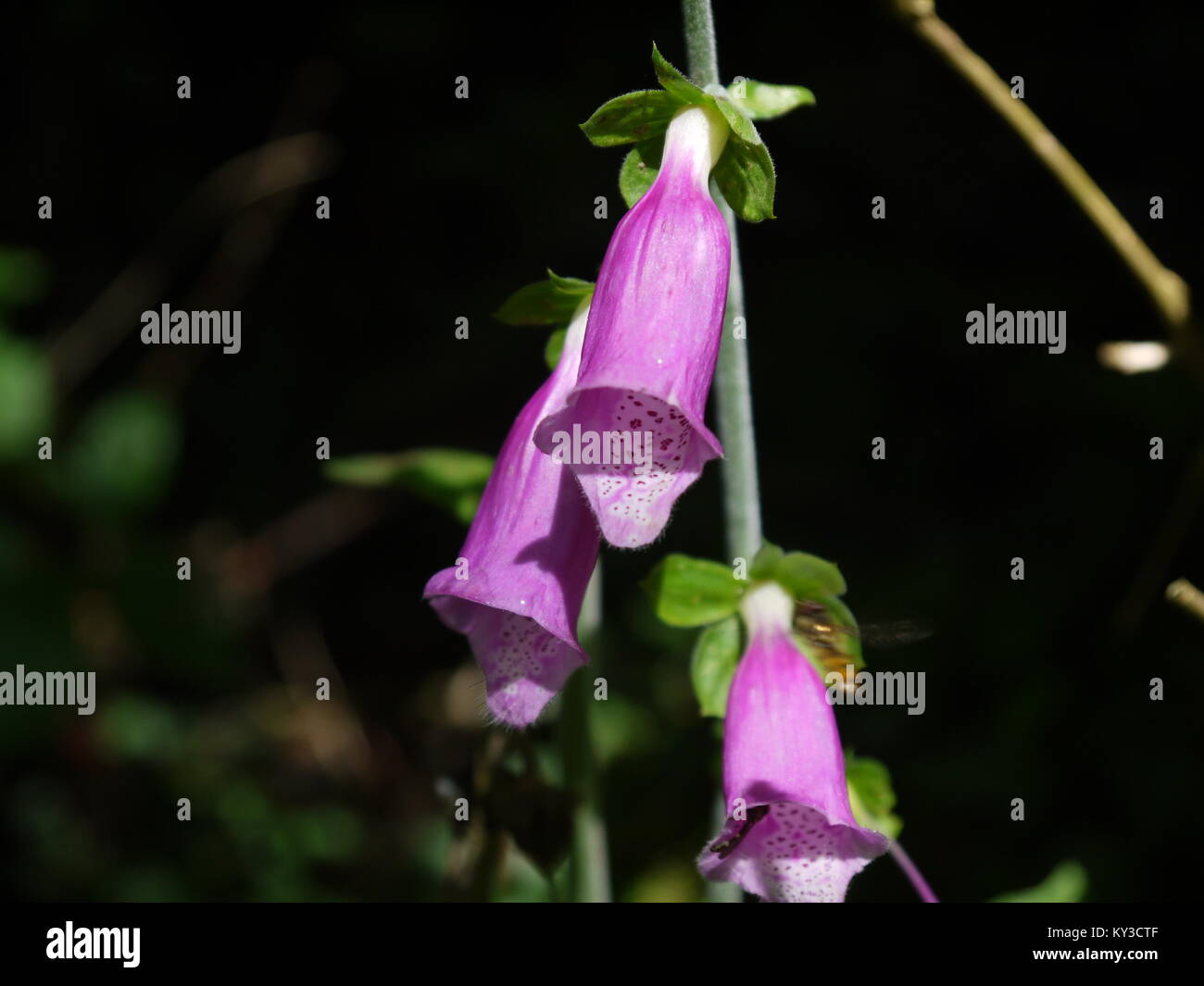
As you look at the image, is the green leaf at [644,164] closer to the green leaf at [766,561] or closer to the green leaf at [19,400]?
the green leaf at [766,561]

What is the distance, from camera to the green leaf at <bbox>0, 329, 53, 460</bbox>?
325 cm

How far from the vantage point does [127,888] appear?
296 centimetres

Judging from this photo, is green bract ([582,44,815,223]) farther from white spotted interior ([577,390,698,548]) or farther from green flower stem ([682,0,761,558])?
white spotted interior ([577,390,698,548])

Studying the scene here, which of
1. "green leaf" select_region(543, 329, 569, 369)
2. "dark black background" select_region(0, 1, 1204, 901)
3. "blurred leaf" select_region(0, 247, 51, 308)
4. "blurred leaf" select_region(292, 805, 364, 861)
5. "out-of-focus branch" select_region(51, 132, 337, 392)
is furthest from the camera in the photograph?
"out-of-focus branch" select_region(51, 132, 337, 392)

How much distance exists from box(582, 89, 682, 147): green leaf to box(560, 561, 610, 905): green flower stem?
58 cm

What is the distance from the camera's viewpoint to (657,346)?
1.18m

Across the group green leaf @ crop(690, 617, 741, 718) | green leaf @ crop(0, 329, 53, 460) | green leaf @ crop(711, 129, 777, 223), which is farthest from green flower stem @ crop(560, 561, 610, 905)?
green leaf @ crop(0, 329, 53, 460)

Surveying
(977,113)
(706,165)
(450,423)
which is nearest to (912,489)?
(977,113)

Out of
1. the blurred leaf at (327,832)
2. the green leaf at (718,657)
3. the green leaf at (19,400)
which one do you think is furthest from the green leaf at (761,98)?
the green leaf at (19,400)

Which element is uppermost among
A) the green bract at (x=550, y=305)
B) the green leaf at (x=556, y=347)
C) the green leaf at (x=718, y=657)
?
the green bract at (x=550, y=305)

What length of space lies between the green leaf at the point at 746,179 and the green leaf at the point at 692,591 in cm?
39

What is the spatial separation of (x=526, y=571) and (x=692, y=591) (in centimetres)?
24

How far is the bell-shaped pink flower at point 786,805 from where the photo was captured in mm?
1259

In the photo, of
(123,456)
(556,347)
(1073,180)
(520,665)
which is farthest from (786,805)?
(123,456)
